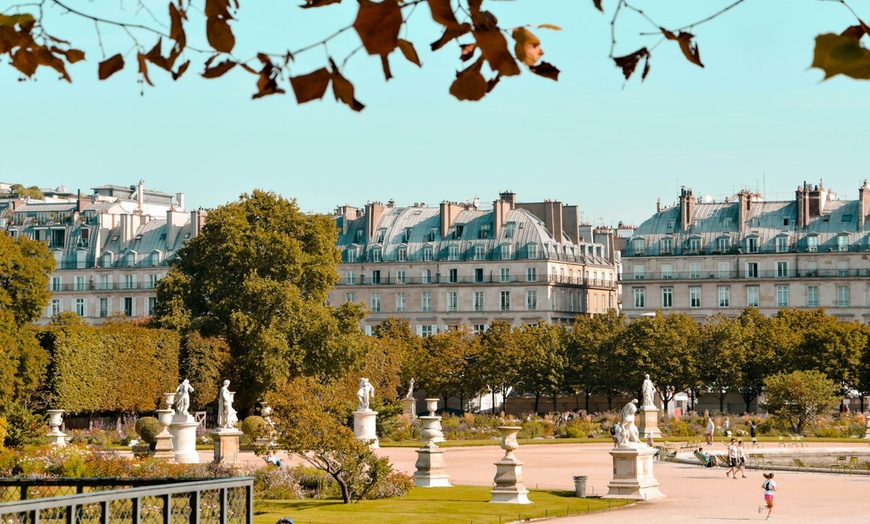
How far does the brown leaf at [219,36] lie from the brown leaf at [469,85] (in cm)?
74

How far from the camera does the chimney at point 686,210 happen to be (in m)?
82.9

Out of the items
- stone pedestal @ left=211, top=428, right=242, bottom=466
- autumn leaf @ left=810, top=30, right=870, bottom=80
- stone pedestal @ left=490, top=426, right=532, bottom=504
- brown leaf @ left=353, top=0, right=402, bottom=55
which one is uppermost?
brown leaf @ left=353, top=0, right=402, bottom=55

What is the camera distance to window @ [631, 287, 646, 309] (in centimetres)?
8388

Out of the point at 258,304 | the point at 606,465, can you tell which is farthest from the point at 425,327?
the point at 606,465

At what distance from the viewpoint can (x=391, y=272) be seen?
8769 centimetres

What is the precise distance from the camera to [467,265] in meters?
86.4

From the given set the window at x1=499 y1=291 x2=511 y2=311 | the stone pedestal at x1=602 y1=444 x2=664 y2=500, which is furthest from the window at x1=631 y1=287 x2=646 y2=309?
the stone pedestal at x1=602 y1=444 x2=664 y2=500

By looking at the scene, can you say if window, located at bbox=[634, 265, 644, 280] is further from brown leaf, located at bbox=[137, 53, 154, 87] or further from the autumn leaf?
the autumn leaf

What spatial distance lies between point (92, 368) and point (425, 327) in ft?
124

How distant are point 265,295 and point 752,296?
113 ft

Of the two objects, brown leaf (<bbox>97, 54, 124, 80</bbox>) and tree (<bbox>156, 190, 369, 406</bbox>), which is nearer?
brown leaf (<bbox>97, 54, 124, 80</bbox>)

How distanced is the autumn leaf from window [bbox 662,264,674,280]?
80.2m

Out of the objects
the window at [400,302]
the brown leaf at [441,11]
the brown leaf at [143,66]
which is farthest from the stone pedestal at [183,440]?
the window at [400,302]

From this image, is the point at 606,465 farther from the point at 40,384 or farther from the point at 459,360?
the point at 459,360
